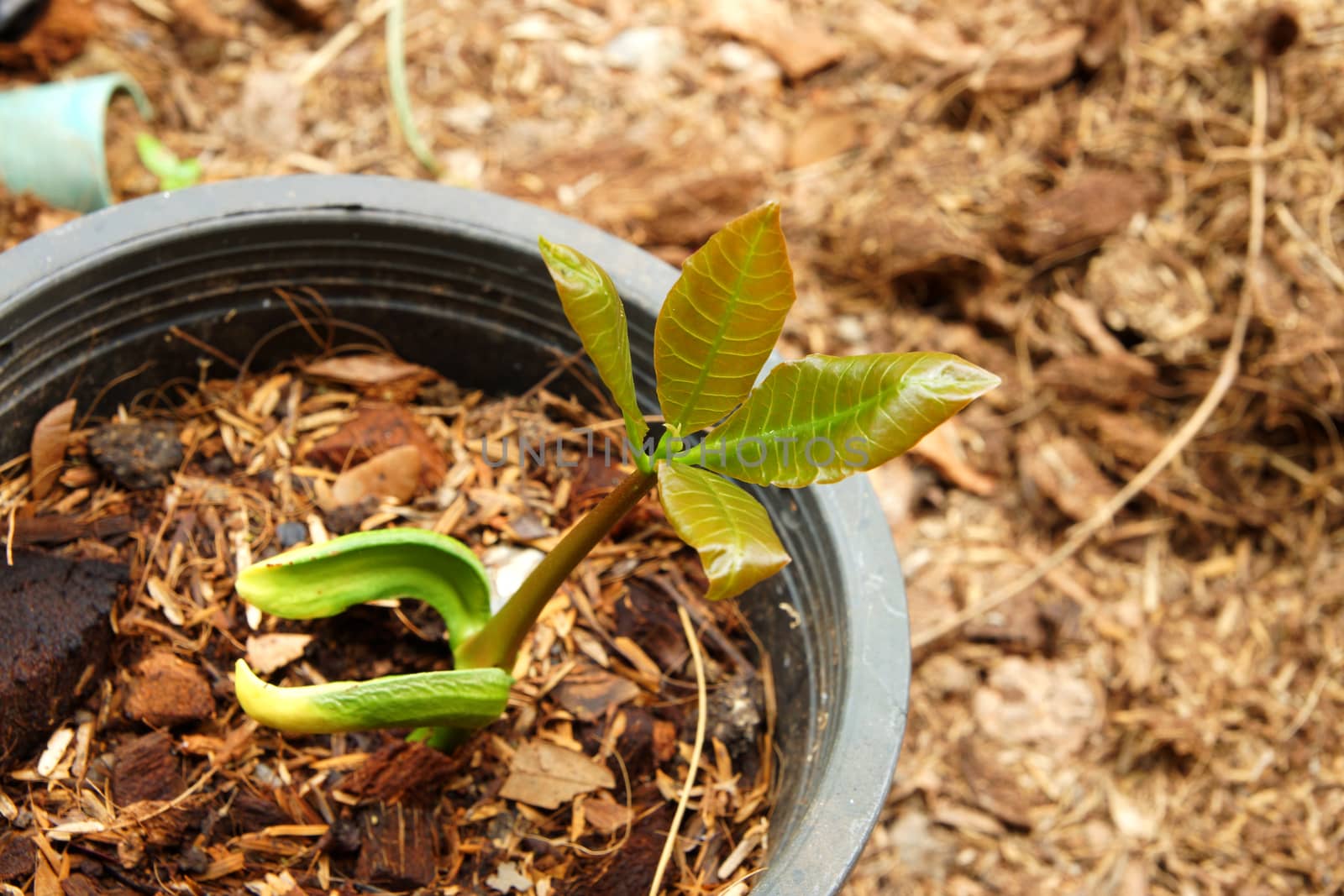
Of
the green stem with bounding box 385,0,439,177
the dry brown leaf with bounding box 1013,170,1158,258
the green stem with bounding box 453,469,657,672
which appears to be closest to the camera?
the green stem with bounding box 453,469,657,672

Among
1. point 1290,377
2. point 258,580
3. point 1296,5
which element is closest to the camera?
point 258,580

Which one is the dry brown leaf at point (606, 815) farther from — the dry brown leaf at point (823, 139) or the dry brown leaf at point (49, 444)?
the dry brown leaf at point (823, 139)

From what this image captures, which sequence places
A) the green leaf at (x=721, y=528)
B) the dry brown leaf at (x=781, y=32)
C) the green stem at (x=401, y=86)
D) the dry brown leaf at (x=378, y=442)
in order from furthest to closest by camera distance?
the dry brown leaf at (x=781, y=32) → the green stem at (x=401, y=86) → the dry brown leaf at (x=378, y=442) → the green leaf at (x=721, y=528)

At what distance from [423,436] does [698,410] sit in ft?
1.67

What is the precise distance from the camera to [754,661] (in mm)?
1155

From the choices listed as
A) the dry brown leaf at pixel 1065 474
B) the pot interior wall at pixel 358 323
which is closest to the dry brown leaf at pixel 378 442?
the pot interior wall at pixel 358 323

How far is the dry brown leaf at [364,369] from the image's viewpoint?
1.25 meters

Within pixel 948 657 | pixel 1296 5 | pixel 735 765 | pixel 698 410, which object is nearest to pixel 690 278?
pixel 698 410

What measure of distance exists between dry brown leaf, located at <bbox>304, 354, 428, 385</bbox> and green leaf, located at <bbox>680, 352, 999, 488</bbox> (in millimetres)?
567

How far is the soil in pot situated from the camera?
0.97 meters

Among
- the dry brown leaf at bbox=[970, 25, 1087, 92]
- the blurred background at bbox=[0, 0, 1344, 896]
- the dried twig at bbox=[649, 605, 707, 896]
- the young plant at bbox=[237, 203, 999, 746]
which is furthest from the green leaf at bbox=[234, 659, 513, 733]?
the dry brown leaf at bbox=[970, 25, 1087, 92]

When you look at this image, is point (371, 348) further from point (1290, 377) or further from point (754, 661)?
point (1290, 377)

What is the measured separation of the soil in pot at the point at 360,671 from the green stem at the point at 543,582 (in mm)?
122

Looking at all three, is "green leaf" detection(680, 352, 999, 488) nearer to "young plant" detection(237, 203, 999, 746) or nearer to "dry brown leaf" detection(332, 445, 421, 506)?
"young plant" detection(237, 203, 999, 746)
